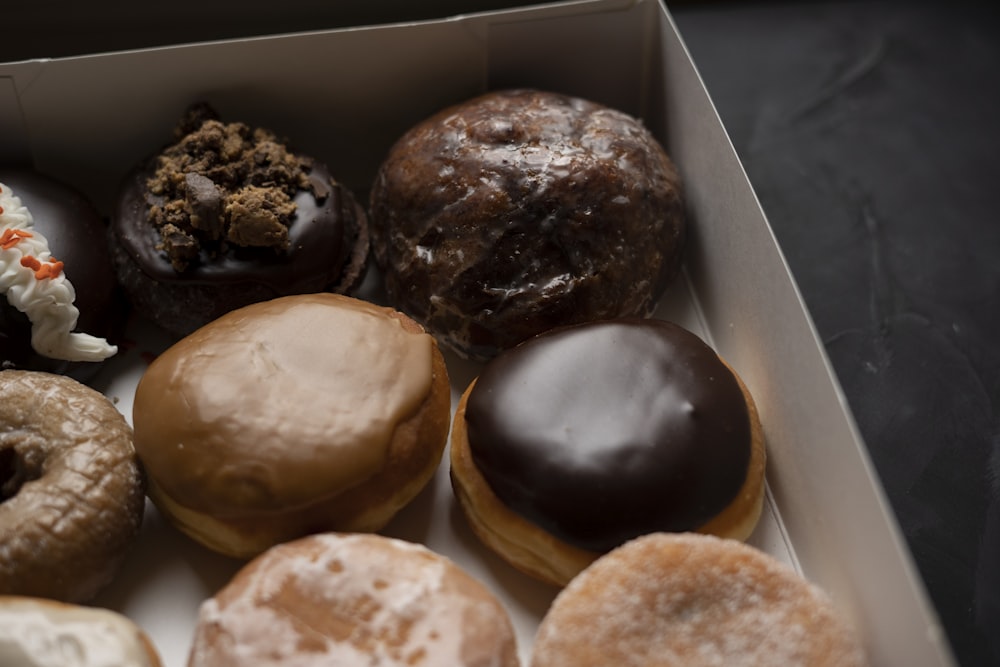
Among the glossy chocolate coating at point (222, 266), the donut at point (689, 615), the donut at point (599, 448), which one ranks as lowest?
the donut at point (689, 615)

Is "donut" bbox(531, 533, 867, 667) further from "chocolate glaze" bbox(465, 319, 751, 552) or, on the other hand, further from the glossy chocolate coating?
the glossy chocolate coating

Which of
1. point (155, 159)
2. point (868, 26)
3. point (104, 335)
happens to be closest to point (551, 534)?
point (104, 335)

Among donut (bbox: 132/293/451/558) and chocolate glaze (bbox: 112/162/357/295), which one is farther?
chocolate glaze (bbox: 112/162/357/295)

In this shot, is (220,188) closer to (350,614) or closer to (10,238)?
(10,238)

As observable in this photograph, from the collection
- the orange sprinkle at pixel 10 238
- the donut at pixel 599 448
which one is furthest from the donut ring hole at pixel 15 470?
the donut at pixel 599 448

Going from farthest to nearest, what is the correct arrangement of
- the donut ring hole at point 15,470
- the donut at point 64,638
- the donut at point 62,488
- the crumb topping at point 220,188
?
the crumb topping at point 220,188, the donut ring hole at point 15,470, the donut at point 62,488, the donut at point 64,638

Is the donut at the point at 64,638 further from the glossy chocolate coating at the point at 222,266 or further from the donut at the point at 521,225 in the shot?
the donut at the point at 521,225

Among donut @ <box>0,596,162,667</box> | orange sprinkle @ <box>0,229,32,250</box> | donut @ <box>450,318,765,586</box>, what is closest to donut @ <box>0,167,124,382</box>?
orange sprinkle @ <box>0,229,32,250</box>
